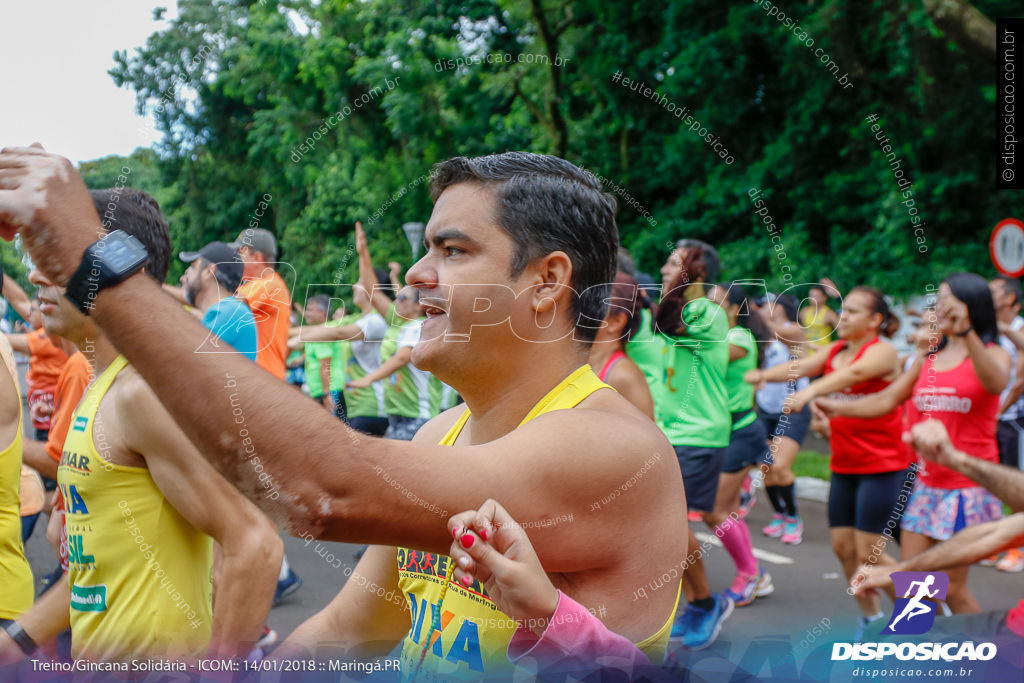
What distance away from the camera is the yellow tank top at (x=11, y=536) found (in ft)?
7.79

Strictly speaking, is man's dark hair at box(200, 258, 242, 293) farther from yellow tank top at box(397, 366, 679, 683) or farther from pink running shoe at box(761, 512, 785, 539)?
pink running shoe at box(761, 512, 785, 539)

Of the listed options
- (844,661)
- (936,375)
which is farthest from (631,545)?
(936,375)

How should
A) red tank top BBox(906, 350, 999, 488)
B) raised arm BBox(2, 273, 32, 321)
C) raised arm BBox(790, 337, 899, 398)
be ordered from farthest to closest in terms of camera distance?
raised arm BBox(2, 273, 32, 321) < raised arm BBox(790, 337, 899, 398) < red tank top BBox(906, 350, 999, 488)

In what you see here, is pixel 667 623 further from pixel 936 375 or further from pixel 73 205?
pixel 936 375

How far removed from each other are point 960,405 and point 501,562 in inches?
160

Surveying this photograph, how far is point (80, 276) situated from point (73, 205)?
94 mm

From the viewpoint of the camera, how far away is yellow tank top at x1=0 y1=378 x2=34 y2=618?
2.37m

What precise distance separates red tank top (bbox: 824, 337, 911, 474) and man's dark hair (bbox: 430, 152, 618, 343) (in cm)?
343

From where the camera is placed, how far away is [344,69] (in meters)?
3.02

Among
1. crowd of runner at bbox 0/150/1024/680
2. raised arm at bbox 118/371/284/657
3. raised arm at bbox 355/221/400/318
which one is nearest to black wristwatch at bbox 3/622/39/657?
crowd of runner at bbox 0/150/1024/680

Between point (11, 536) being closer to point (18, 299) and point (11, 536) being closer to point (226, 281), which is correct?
point (226, 281)

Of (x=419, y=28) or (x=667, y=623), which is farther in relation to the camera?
(x=419, y=28)

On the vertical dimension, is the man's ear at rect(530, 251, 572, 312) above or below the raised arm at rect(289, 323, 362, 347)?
above

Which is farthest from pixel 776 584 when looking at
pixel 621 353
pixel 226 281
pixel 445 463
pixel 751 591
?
pixel 445 463
